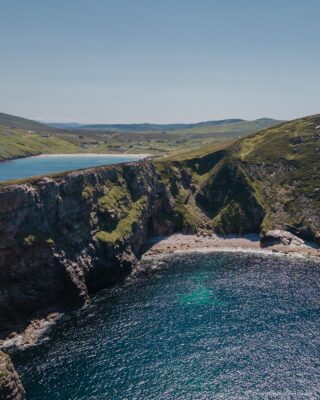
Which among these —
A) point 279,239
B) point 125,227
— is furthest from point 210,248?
point 125,227

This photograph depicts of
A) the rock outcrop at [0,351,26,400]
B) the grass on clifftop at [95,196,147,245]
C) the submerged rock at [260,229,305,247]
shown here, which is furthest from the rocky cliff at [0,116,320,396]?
the rock outcrop at [0,351,26,400]

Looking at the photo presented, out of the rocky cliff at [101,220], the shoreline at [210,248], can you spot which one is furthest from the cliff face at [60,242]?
the shoreline at [210,248]

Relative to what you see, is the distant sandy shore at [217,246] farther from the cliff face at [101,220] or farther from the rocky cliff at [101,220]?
the cliff face at [101,220]

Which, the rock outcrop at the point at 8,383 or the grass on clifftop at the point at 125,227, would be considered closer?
the rock outcrop at the point at 8,383

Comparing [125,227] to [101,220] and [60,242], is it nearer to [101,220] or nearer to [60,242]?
[101,220]

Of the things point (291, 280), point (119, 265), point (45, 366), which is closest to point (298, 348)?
point (291, 280)

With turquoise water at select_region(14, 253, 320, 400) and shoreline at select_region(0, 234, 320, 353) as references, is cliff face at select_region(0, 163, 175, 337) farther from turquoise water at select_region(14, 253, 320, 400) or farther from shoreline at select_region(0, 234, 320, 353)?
turquoise water at select_region(14, 253, 320, 400)
